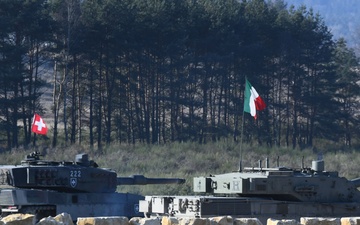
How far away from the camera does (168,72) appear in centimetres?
6041

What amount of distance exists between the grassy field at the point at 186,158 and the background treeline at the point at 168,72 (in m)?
2.70

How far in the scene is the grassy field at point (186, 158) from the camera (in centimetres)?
5006

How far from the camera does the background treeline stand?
184 feet

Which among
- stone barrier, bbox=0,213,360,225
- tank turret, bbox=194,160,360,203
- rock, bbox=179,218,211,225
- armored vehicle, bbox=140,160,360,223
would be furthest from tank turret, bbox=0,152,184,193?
rock, bbox=179,218,211,225

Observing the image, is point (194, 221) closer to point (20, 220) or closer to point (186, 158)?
point (20, 220)

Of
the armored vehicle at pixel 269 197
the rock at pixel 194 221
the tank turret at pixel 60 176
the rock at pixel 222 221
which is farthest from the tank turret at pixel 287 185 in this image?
the rock at pixel 194 221

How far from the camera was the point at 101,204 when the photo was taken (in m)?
31.6

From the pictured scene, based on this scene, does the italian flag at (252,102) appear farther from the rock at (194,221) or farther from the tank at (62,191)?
the rock at (194,221)

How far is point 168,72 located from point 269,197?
1229 inches

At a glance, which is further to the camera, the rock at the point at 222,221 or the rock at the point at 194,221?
the rock at the point at 222,221

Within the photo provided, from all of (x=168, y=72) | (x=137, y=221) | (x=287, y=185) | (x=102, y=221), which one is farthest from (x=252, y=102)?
(x=168, y=72)

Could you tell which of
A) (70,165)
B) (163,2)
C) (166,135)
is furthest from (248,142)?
(70,165)

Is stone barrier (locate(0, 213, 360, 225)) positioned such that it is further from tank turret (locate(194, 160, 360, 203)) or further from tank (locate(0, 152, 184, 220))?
tank (locate(0, 152, 184, 220))

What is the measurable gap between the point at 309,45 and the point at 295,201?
37300mm
